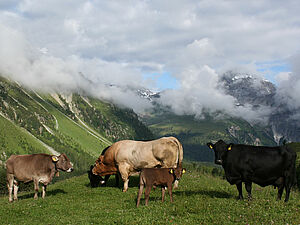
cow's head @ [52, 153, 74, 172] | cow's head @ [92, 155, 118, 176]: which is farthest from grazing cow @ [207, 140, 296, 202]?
cow's head @ [52, 153, 74, 172]

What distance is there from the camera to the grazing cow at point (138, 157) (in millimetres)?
23984

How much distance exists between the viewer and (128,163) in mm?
25625

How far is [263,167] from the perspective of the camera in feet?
59.4

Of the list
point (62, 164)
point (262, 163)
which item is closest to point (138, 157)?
point (62, 164)

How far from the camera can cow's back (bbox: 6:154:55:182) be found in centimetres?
2345

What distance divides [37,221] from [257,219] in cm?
1155

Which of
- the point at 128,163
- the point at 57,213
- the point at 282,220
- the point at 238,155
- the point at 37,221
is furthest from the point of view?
the point at 128,163

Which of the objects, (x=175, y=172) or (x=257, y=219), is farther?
(x=175, y=172)

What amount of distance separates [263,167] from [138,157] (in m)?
10.6

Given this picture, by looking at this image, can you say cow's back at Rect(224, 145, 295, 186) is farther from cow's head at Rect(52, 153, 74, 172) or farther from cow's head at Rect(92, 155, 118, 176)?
cow's head at Rect(52, 153, 74, 172)

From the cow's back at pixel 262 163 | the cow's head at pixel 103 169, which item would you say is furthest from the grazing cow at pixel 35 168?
the cow's back at pixel 262 163

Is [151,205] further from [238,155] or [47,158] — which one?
[47,158]

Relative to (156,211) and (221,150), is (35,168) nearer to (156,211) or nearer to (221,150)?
(156,211)

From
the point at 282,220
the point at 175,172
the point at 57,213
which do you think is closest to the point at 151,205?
the point at 175,172
